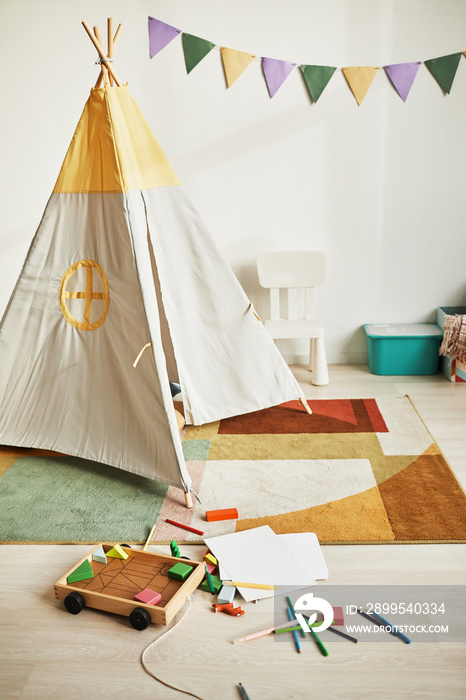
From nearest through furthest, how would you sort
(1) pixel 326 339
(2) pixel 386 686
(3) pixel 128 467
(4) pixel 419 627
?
(2) pixel 386 686
(4) pixel 419 627
(3) pixel 128 467
(1) pixel 326 339

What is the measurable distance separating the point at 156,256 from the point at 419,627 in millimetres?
1738

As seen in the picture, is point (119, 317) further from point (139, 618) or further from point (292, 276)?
point (292, 276)

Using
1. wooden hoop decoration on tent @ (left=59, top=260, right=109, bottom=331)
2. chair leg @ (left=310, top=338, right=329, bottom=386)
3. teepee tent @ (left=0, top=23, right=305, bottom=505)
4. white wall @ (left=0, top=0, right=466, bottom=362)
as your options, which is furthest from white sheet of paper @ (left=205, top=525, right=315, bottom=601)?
white wall @ (left=0, top=0, right=466, bottom=362)

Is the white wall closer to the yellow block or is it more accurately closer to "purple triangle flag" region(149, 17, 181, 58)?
"purple triangle flag" region(149, 17, 181, 58)

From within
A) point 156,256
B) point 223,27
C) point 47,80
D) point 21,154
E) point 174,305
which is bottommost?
point 174,305

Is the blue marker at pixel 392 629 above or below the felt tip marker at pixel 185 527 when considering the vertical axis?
above

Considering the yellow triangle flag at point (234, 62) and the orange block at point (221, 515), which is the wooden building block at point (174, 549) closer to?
the orange block at point (221, 515)

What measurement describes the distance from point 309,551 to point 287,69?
270 cm

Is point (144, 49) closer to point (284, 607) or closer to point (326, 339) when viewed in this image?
point (326, 339)

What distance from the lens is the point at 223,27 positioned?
11.2ft

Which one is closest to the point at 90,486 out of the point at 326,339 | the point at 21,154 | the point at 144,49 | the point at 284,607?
the point at 284,607

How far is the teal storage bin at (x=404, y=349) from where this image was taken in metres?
3.55

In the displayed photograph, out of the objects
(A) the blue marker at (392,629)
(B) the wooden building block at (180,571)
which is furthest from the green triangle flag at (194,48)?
(A) the blue marker at (392,629)

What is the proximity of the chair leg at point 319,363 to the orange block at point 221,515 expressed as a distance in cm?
145
